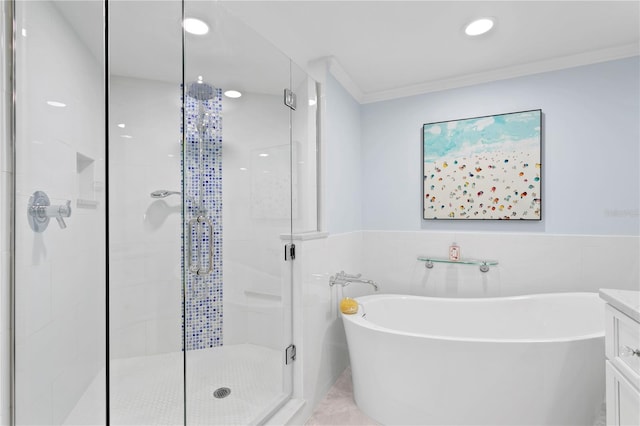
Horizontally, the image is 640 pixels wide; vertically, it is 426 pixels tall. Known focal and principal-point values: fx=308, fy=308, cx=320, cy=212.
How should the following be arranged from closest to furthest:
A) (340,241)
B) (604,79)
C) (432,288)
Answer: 1. (604,79)
2. (340,241)
3. (432,288)

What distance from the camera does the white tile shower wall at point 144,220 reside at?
118cm

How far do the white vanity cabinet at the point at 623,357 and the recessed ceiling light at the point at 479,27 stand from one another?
5.24 ft

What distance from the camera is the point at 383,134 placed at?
2.89 m

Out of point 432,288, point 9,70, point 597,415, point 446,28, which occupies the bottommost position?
point 597,415

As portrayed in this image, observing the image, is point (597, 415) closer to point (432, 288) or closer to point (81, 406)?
point (432, 288)

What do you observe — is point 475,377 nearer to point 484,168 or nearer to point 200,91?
point 484,168

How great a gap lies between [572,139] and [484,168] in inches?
24.2

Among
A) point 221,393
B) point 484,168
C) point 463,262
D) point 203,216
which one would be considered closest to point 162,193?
point 203,216

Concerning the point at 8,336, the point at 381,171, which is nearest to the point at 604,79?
the point at 381,171

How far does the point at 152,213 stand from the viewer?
1288 mm

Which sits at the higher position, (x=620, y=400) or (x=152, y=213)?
(x=152, y=213)

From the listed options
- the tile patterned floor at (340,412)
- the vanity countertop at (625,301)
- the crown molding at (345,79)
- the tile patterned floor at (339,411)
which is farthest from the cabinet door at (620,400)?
the crown molding at (345,79)

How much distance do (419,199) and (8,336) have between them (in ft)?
8.64

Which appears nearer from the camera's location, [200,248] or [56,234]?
[56,234]
